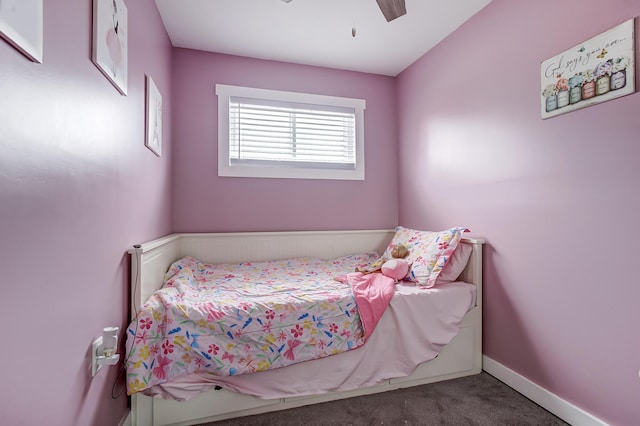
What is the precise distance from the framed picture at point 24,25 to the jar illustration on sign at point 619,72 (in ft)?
6.88

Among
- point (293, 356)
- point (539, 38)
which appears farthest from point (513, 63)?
point (293, 356)

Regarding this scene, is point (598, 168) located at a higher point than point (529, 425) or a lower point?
higher

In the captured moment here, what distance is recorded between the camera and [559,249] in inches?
63.7

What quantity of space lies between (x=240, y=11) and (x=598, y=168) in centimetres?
233

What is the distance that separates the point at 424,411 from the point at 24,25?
2.16 m

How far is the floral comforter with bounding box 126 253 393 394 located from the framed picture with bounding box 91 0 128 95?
1051mm

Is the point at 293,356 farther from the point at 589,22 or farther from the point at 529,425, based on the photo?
the point at 589,22

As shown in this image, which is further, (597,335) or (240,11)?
(240,11)

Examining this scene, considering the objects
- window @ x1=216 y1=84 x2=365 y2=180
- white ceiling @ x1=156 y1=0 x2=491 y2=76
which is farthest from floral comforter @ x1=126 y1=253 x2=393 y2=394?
white ceiling @ x1=156 y1=0 x2=491 y2=76

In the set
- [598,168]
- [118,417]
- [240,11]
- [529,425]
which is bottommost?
[529,425]

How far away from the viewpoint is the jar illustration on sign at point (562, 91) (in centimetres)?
158

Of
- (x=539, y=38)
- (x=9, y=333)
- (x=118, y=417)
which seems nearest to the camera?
(x=9, y=333)

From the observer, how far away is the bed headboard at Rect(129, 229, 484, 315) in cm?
209

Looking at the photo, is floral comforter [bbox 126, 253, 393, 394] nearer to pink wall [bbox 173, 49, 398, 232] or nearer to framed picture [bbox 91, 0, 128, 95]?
pink wall [bbox 173, 49, 398, 232]
